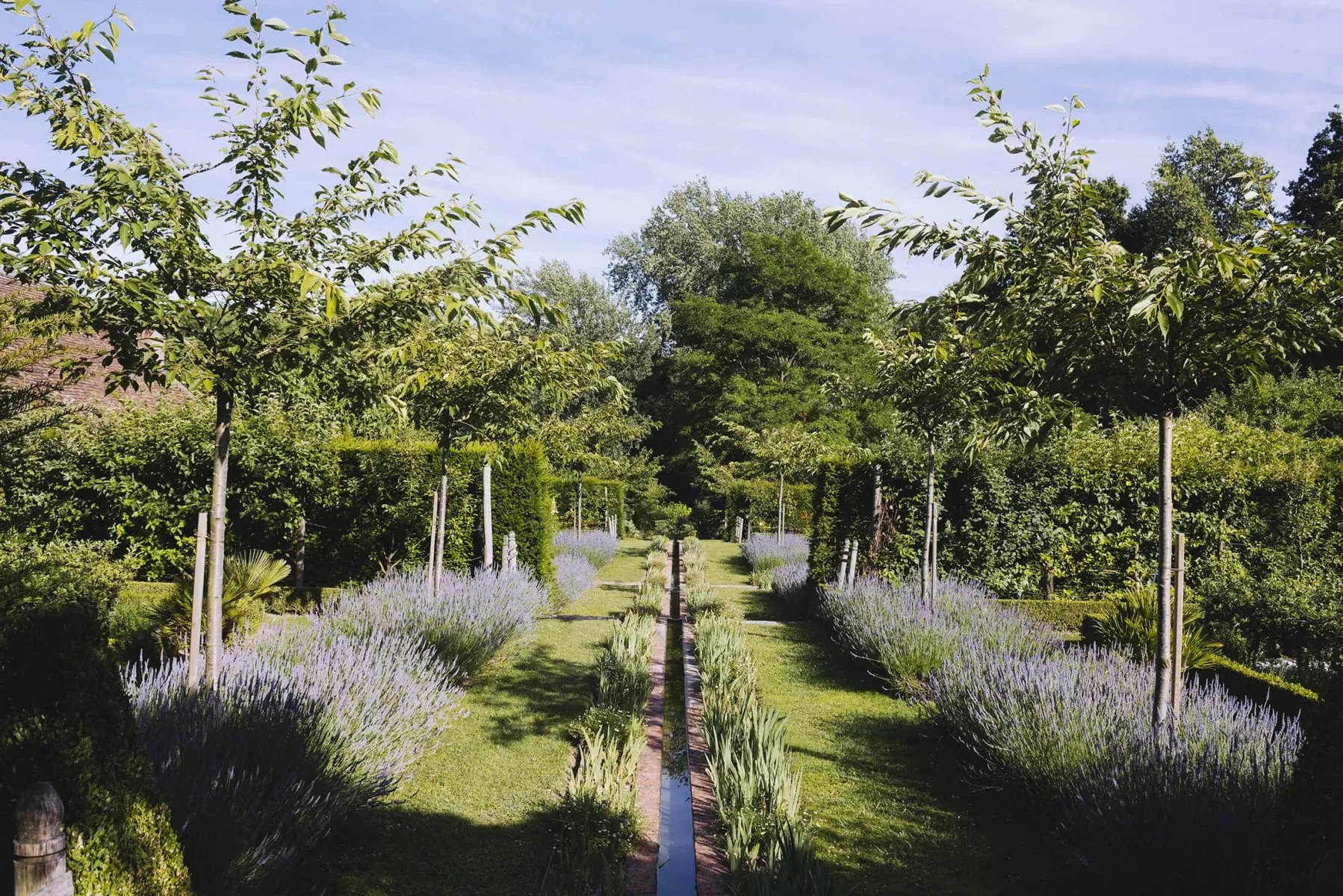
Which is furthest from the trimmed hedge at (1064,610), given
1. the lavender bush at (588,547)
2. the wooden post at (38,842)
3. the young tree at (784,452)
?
the wooden post at (38,842)

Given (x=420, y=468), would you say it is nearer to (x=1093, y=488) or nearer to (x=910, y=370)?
(x=910, y=370)

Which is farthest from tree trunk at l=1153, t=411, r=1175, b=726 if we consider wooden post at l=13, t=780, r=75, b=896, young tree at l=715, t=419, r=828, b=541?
young tree at l=715, t=419, r=828, b=541

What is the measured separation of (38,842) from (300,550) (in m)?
11.8

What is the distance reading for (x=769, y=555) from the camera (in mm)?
20047

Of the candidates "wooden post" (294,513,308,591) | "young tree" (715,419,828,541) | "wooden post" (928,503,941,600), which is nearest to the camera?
"wooden post" (928,503,941,600)

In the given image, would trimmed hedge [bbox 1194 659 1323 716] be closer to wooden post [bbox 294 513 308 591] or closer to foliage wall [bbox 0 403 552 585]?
foliage wall [bbox 0 403 552 585]

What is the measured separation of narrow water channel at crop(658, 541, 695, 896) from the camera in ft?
16.1

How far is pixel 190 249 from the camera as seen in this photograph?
5.21 m

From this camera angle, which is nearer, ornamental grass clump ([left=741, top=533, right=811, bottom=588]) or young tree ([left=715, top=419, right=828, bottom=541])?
ornamental grass clump ([left=741, top=533, right=811, bottom=588])

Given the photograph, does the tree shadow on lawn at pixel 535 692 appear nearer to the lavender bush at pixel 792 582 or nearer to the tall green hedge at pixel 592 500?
the lavender bush at pixel 792 582

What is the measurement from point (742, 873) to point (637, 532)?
33.4m

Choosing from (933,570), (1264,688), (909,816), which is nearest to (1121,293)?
(909,816)

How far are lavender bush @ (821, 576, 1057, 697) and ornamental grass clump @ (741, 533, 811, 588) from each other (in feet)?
21.2

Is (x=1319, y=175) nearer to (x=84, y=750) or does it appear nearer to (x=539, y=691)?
(x=539, y=691)
